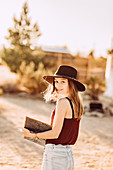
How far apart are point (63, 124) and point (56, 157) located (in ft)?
0.91

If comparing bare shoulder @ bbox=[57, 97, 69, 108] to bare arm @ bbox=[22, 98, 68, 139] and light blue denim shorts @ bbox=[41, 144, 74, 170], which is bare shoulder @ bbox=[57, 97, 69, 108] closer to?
bare arm @ bbox=[22, 98, 68, 139]

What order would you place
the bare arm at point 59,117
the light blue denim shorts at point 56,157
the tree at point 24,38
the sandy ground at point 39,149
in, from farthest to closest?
the tree at point 24,38, the sandy ground at point 39,149, the light blue denim shorts at point 56,157, the bare arm at point 59,117

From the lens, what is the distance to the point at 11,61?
57.0 feet

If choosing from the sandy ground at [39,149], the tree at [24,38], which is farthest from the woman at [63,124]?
the tree at [24,38]

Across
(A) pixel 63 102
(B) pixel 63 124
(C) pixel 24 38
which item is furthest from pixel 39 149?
(C) pixel 24 38

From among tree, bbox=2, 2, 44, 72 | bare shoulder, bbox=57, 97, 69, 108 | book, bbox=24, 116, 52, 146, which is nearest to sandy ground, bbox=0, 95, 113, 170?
book, bbox=24, 116, 52, 146

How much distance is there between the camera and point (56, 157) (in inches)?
66.3

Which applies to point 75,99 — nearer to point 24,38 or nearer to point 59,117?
point 59,117

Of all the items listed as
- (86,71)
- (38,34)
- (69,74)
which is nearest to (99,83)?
(86,71)

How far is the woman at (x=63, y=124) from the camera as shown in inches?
63.1

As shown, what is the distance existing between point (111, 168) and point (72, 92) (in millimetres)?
2621

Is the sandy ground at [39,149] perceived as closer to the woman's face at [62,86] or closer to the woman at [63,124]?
the woman at [63,124]

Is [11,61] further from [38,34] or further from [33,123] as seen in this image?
[33,123]

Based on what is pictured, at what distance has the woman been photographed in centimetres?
160
